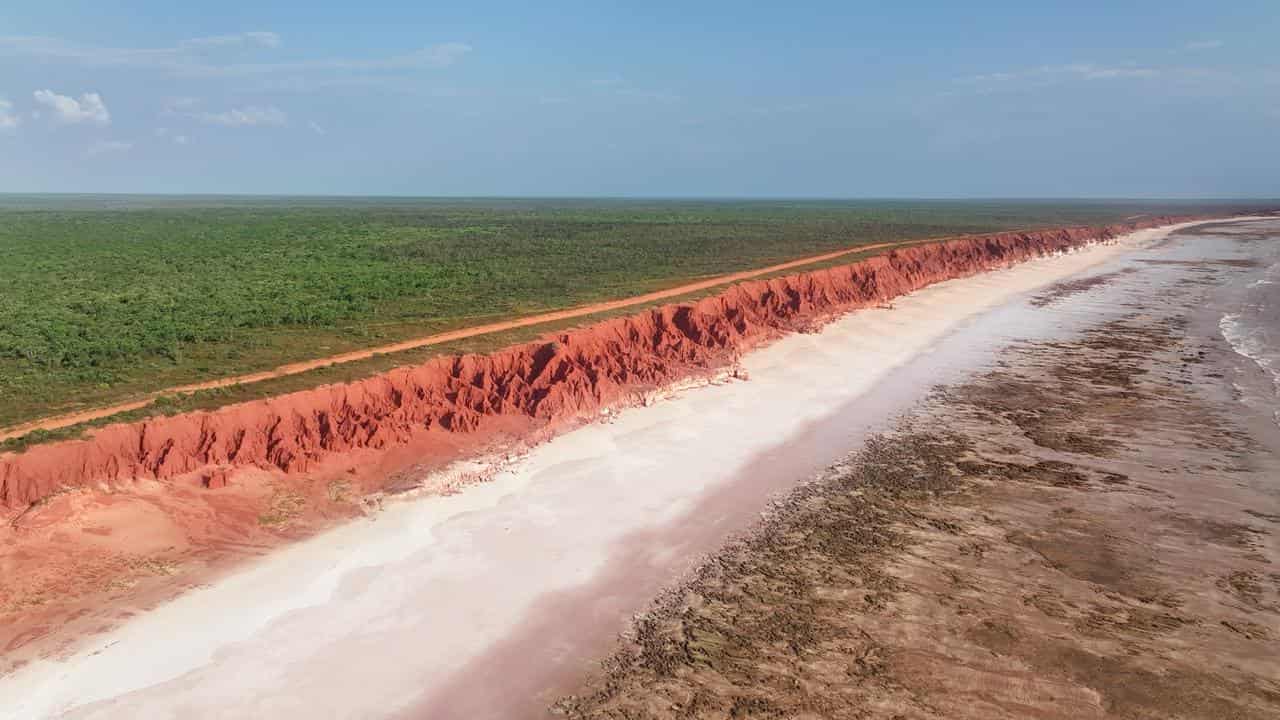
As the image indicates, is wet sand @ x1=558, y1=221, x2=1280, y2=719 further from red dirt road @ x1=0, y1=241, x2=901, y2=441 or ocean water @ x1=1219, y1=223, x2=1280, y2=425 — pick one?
red dirt road @ x1=0, y1=241, x2=901, y2=441

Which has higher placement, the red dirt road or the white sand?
the red dirt road

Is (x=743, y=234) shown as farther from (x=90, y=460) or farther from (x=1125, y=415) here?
(x=90, y=460)

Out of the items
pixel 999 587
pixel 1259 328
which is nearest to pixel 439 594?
pixel 999 587

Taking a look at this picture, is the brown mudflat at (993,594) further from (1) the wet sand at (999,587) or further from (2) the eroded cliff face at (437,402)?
(2) the eroded cliff face at (437,402)

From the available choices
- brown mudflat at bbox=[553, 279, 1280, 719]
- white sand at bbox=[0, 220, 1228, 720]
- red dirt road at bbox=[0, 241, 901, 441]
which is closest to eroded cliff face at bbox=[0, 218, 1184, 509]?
red dirt road at bbox=[0, 241, 901, 441]

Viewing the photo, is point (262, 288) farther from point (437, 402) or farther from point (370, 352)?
point (437, 402)

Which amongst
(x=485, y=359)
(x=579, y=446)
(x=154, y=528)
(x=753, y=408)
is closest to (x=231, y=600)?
(x=154, y=528)
